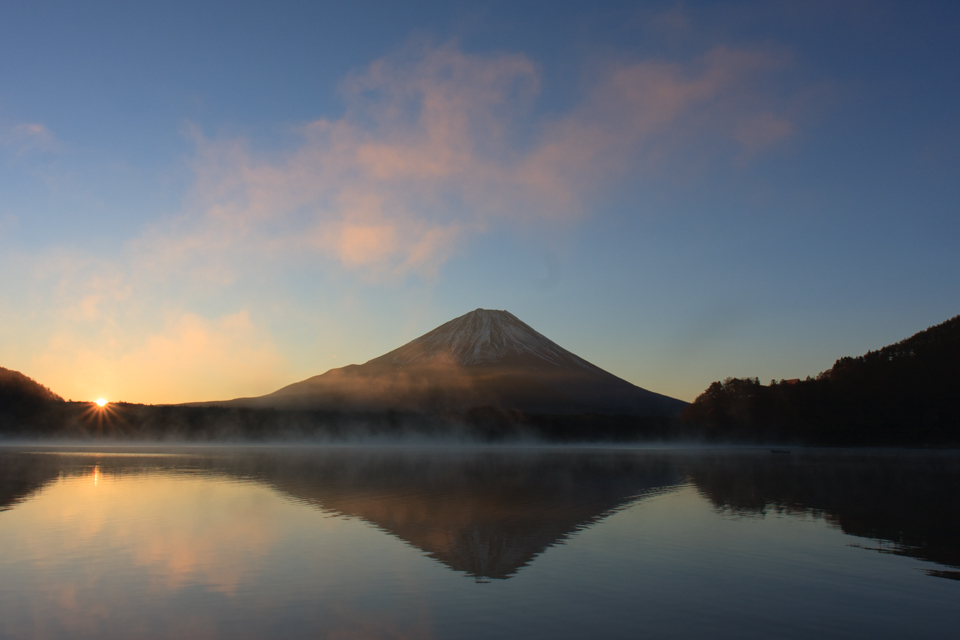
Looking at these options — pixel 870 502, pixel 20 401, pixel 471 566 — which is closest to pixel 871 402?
pixel 870 502

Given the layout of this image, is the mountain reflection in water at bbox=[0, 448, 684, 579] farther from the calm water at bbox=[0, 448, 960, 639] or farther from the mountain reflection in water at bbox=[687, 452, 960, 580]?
the mountain reflection in water at bbox=[687, 452, 960, 580]

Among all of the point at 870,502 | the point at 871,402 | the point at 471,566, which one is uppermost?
the point at 871,402

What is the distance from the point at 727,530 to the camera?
22.6 m

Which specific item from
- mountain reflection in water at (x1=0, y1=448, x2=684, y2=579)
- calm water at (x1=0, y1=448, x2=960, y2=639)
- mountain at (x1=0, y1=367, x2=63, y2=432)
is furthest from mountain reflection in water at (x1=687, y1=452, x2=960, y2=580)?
mountain at (x1=0, y1=367, x2=63, y2=432)

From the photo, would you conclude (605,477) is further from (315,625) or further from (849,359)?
(849,359)

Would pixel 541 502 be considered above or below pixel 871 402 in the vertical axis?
below

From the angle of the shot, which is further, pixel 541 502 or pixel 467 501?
pixel 467 501

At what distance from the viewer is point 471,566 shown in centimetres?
1634

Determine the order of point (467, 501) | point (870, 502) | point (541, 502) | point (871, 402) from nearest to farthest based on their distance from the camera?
point (541, 502)
point (467, 501)
point (870, 502)
point (871, 402)

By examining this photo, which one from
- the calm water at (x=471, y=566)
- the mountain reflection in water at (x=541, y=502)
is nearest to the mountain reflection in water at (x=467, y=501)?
the mountain reflection in water at (x=541, y=502)

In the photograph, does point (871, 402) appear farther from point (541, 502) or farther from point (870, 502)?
point (541, 502)

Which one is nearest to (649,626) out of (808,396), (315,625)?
(315,625)

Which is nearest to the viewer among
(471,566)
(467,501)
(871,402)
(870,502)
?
(471,566)

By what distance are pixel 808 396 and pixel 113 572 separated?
143 metres
